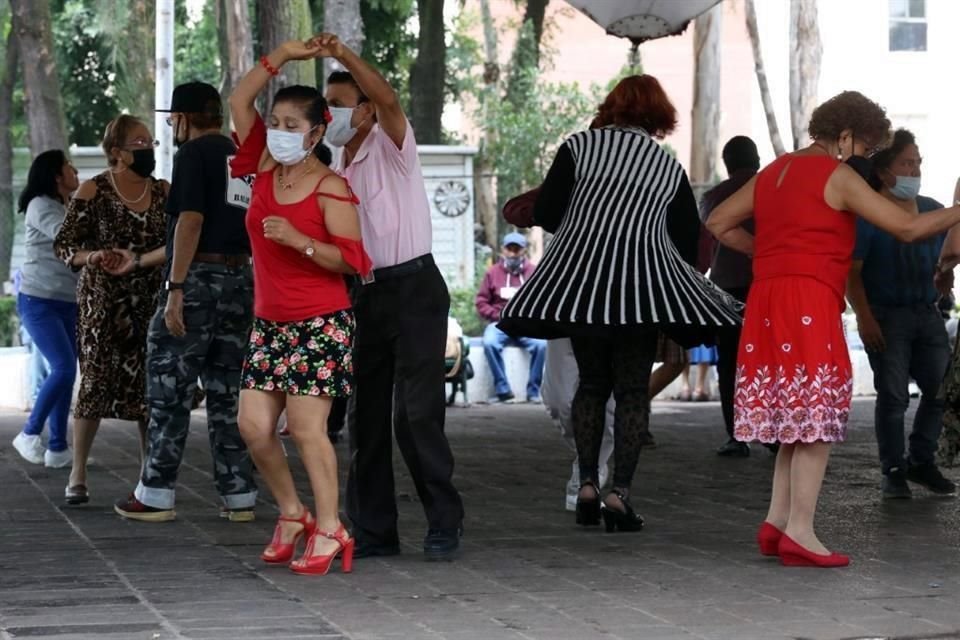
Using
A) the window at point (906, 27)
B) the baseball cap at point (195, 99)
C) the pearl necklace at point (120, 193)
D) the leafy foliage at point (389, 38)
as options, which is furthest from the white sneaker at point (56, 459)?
the window at point (906, 27)

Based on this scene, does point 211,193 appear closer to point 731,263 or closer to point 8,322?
point 731,263

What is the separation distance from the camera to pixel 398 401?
7.39 metres

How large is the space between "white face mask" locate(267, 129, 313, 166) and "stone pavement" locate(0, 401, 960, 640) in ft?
5.14

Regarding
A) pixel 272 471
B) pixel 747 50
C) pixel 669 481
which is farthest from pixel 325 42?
pixel 747 50

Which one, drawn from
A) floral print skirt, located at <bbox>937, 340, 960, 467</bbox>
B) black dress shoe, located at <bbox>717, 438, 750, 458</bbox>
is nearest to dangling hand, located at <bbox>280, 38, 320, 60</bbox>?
floral print skirt, located at <bbox>937, 340, 960, 467</bbox>

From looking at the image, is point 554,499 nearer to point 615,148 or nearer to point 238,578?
point 615,148

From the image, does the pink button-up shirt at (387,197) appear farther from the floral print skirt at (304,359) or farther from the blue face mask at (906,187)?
the blue face mask at (906,187)

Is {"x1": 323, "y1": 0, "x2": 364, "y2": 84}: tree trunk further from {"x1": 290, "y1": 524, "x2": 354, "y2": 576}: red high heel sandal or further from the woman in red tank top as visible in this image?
{"x1": 290, "y1": 524, "x2": 354, "y2": 576}: red high heel sandal

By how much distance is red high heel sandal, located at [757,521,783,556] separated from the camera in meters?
7.47

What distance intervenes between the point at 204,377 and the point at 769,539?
2946 mm

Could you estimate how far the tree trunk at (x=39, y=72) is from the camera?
28641mm

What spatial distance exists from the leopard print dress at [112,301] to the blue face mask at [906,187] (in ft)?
12.2

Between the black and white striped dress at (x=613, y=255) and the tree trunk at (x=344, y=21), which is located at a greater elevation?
the tree trunk at (x=344, y=21)

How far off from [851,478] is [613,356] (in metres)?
3.09
